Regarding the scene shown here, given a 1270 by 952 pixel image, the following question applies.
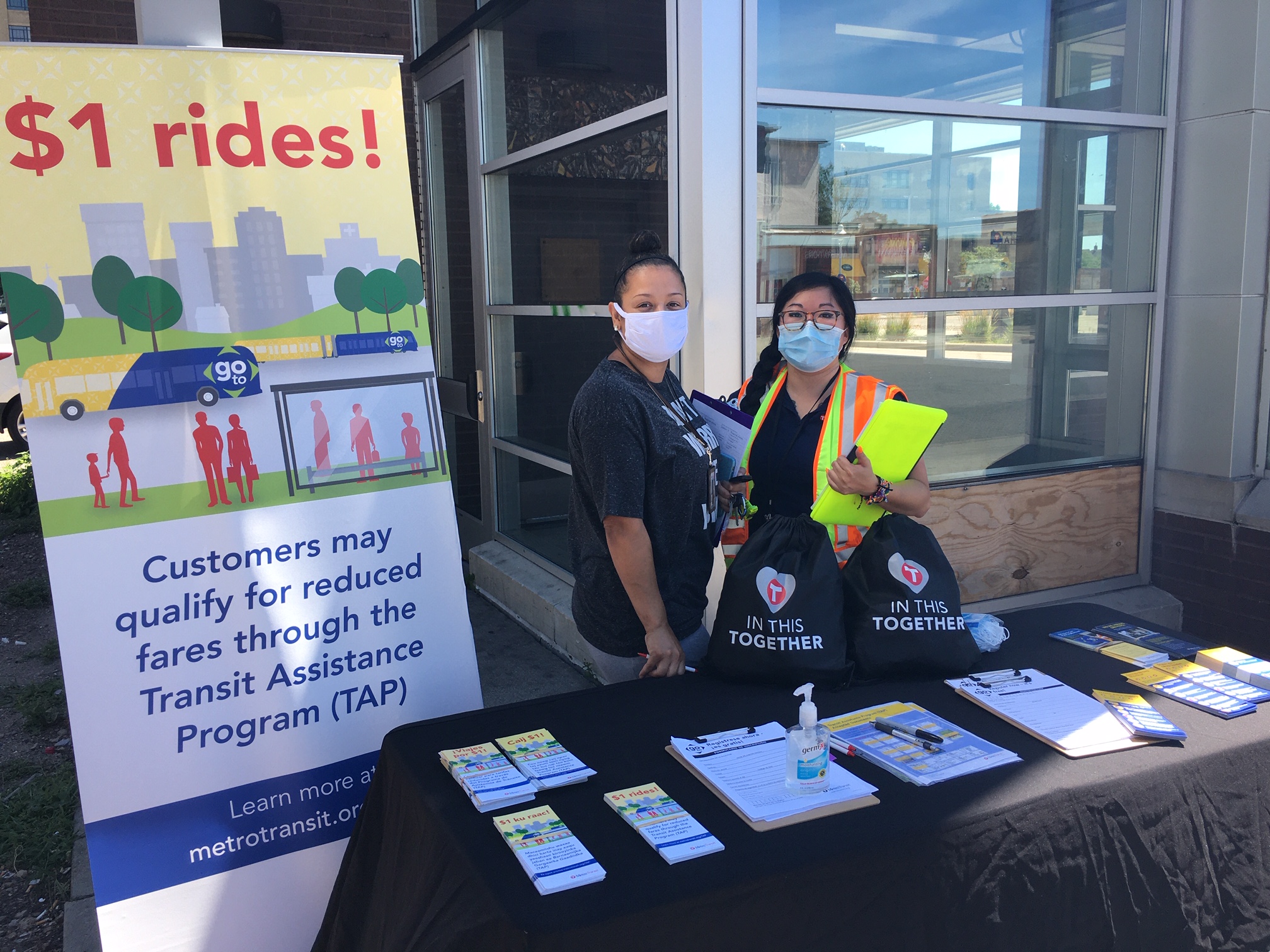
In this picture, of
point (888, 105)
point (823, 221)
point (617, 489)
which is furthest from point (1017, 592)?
point (617, 489)

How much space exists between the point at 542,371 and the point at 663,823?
12.7 ft

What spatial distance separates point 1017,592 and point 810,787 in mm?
3071

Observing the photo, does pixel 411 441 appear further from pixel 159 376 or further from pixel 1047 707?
pixel 1047 707

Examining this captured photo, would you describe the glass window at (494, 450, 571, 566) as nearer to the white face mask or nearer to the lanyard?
the lanyard

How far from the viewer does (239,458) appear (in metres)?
2.40

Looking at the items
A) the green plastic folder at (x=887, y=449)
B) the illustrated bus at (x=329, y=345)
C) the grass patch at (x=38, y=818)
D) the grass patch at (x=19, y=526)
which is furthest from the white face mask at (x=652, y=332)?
the grass patch at (x=19, y=526)

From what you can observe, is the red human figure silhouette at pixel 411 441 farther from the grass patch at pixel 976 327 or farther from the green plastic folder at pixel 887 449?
the grass patch at pixel 976 327

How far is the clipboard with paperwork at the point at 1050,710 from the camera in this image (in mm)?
1976

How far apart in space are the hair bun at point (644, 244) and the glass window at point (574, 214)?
148 cm

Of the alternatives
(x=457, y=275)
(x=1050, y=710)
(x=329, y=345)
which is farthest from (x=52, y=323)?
(x=457, y=275)

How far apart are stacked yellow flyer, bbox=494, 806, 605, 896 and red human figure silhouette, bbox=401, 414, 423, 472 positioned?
1.18 meters

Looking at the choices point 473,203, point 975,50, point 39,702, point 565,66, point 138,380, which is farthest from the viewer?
point 473,203

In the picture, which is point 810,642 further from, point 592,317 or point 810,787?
point 592,317

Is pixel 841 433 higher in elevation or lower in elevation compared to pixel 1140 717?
higher
